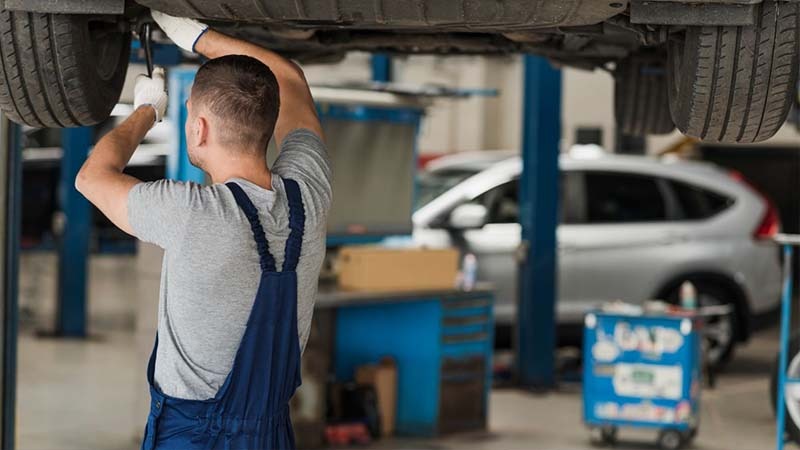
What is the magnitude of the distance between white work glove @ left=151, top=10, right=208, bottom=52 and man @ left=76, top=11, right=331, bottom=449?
386 millimetres

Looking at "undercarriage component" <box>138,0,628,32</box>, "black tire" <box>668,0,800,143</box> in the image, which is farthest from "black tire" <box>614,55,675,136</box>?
"undercarriage component" <box>138,0,628,32</box>

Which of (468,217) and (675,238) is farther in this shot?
(675,238)

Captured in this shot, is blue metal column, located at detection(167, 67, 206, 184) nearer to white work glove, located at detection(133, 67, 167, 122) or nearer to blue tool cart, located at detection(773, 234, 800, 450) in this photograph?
blue tool cart, located at detection(773, 234, 800, 450)

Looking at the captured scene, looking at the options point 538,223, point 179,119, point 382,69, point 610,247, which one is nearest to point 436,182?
point 382,69

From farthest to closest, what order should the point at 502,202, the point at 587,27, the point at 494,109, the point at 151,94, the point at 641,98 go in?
the point at 494,109
the point at 502,202
the point at 641,98
the point at 587,27
the point at 151,94

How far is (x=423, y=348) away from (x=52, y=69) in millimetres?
3670

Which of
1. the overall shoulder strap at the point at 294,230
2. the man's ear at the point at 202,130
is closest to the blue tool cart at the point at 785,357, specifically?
the overall shoulder strap at the point at 294,230

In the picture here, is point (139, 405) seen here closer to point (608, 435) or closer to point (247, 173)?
point (608, 435)

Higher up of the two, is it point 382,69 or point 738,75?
point 382,69

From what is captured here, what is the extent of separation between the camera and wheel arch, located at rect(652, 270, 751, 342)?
862 cm

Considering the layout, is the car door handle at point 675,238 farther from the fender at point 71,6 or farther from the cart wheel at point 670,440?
the fender at point 71,6

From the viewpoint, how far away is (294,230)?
2.61m

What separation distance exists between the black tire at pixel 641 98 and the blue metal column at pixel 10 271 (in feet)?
6.64

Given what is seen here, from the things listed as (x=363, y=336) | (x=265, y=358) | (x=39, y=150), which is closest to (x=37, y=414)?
(x=363, y=336)
